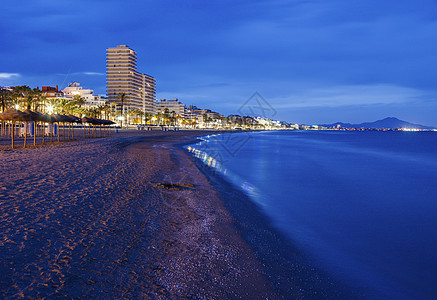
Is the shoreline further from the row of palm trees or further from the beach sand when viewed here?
the row of palm trees

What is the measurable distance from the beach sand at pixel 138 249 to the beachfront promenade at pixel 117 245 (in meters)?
0.02

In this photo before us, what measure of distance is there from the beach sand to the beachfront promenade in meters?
0.02

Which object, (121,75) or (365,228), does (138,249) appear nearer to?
(365,228)

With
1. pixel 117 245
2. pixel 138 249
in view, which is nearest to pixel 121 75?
pixel 117 245

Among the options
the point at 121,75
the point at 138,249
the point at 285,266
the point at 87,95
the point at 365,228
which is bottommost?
the point at 365,228

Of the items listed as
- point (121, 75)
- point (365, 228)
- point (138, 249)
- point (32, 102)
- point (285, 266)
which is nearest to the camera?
point (138, 249)

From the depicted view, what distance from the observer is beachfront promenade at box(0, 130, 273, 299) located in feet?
12.1

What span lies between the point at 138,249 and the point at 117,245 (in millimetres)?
407

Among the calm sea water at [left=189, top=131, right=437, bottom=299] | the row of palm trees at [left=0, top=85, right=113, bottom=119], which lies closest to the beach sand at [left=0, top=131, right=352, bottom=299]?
the calm sea water at [left=189, top=131, right=437, bottom=299]

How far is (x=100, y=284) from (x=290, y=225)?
232 inches

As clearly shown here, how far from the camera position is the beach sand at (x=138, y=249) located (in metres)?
3.72

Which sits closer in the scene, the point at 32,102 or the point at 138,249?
the point at 138,249

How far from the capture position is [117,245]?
16.2ft

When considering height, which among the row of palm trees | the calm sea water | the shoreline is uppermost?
the row of palm trees
